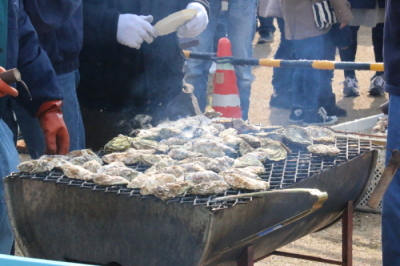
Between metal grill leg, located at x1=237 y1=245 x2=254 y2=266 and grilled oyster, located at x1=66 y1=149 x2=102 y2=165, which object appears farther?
grilled oyster, located at x1=66 y1=149 x2=102 y2=165

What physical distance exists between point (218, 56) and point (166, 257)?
3623mm

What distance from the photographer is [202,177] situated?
2.43 meters

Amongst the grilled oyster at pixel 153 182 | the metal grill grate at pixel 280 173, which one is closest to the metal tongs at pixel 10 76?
the metal grill grate at pixel 280 173

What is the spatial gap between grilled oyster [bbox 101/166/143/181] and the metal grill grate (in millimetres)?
97

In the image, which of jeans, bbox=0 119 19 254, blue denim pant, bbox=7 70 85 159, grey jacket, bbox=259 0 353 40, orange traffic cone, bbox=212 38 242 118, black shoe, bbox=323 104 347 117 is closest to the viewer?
jeans, bbox=0 119 19 254

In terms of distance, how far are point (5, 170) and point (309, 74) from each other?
14.6 ft

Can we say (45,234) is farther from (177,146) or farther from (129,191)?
(177,146)

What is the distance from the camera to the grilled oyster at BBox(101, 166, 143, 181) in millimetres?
2517

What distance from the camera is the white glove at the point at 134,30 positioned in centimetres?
381

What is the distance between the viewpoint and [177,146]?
9.70 feet

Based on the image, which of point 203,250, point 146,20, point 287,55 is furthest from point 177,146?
point 287,55

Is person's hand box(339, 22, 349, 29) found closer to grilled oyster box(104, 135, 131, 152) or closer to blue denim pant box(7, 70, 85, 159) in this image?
blue denim pant box(7, 70, 85, 159)

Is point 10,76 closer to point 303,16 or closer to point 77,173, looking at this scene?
point 77,173

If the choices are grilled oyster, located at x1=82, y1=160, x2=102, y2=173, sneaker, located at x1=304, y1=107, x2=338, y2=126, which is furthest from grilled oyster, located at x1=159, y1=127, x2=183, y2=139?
sneaker, located at x1=304, y1=107, x2=338, y2=126
